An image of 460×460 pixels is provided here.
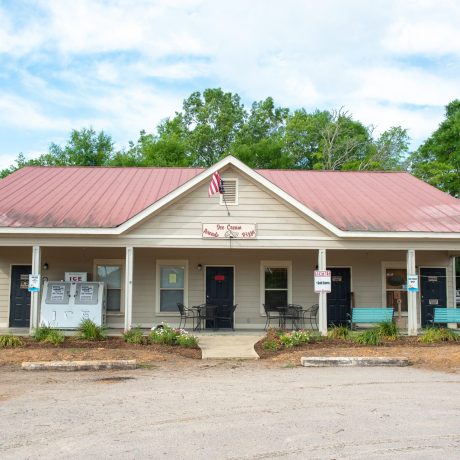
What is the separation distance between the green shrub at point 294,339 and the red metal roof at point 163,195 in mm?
3429

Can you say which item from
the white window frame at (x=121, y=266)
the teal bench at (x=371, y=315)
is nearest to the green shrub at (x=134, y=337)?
the white window frame at (x=121, y=266)

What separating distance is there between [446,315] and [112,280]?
10.3 meters

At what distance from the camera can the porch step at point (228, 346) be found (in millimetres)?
12945

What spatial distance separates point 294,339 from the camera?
45.1ft

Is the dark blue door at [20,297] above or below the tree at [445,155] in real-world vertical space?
below

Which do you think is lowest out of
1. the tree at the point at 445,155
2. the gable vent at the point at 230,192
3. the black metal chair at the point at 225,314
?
the black metal chair at the point at 225,314

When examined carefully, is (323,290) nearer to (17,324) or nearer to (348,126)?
(17,324)

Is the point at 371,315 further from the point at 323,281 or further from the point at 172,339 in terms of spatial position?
the point at 172,339

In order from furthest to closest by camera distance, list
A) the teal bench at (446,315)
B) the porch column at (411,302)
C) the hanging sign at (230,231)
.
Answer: the teal bench at (446,315)
the porch column at (411,302)
the hanging sign at (230,231)

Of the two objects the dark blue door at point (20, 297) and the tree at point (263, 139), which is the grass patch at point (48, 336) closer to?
the dark blue door at point (20, 297)

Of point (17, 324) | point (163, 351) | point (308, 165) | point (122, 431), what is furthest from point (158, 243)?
point (308, 165)

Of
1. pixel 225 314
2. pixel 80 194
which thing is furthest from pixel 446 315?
pixel 80 194

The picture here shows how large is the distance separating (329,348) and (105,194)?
9132 mm

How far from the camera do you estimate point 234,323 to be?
1786cm
